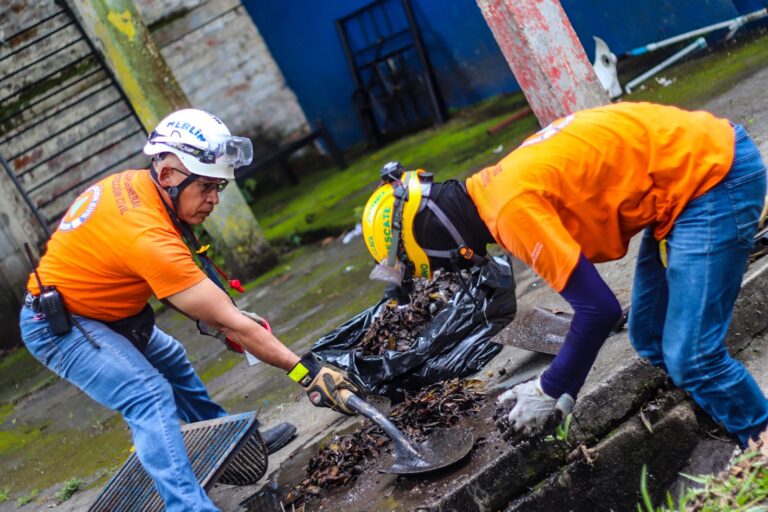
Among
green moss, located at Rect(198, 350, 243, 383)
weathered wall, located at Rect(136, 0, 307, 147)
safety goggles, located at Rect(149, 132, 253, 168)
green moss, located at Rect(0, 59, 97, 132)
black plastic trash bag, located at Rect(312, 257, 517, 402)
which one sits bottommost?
green moss, located at Rect(198, 350, 243, 383)

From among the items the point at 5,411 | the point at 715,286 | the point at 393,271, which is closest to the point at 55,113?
the point at 5,411

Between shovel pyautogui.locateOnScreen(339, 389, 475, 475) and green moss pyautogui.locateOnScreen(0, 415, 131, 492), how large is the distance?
221 centimetres

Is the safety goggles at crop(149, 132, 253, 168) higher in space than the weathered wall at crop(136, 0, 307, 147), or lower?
lower

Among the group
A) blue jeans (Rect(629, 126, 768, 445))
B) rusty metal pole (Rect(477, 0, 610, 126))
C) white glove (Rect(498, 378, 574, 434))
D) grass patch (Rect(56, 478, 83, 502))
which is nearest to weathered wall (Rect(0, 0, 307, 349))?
grass patch (Rect(56, 478, 83, 502))

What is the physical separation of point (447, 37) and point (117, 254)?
7.85 m

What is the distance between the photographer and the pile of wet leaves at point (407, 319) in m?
4.38

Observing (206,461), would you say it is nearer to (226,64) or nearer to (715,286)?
(715,286)

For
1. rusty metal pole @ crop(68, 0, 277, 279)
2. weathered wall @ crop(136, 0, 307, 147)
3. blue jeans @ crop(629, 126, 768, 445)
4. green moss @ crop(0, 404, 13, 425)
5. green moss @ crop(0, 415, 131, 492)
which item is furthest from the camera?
weathered wall @ crop(136, 0, 307, 147)

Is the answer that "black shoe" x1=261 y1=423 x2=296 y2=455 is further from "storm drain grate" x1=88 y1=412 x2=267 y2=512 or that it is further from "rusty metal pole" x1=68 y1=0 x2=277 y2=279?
"rusty metal pole" x1=68 y1=0 x2=277 y2=279

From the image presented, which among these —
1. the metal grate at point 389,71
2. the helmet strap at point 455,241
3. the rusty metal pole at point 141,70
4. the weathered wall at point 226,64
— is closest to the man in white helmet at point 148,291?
the helmet strap at point 455,241

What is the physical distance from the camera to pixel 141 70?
772 centimetres

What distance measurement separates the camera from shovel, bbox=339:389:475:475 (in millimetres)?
3463

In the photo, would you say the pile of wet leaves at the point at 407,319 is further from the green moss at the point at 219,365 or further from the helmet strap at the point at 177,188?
the green moss at the point at 219,365

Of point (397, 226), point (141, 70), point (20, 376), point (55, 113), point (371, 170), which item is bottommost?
point (371, 170)
